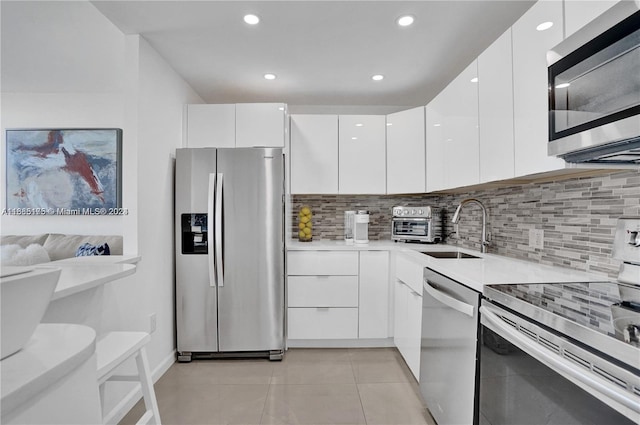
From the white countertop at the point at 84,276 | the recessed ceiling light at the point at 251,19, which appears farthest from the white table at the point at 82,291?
the recessed ceiling light at the point at 251,19

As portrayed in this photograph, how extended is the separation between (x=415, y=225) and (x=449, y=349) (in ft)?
5.31

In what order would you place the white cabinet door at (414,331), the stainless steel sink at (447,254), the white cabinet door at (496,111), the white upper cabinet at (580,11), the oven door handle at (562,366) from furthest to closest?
Answer: 1. the stainless steel sink at (447,254)
2. the white cabinet door at (414,331)
3. the white cabinet door at (496,111)
4. the white upper cabinet at (580,11)
5. the oven door handle at (562,366)

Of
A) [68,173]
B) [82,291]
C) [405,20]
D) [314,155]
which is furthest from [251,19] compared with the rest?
[68,173]

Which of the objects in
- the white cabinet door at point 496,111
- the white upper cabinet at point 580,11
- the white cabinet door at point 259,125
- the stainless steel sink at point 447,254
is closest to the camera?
the white upper cabinet at point 580,11

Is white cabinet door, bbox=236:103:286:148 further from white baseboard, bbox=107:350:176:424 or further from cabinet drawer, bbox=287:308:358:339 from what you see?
white baseboard, bbox=107:350:176:424

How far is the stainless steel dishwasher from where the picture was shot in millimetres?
1355

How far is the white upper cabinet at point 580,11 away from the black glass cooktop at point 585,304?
0.96 meters

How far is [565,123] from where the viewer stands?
1185mm

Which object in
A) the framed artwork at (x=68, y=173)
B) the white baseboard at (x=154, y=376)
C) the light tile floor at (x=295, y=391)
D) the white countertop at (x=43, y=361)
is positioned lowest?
the light tile floor at (x=295, y=391)

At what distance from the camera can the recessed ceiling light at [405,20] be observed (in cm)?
190

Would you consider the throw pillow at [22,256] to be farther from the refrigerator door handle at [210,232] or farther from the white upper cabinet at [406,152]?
the white upper cabinet at [406,152]

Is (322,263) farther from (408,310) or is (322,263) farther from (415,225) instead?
(415,225)

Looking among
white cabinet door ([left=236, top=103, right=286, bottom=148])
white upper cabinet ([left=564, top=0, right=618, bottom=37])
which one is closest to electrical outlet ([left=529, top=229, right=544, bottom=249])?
white upper cabinet ([left=564, top=0, right=618, bottom=37])

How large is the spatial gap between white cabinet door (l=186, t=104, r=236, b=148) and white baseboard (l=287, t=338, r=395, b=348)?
188 centimetres
